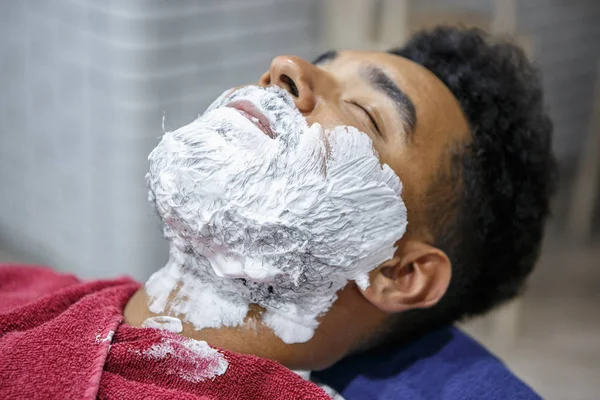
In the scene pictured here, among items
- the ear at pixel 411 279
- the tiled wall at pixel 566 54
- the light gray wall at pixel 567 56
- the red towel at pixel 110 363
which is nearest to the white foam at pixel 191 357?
the red towel at pixel 110 363

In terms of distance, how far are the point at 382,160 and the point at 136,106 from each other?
3.26ft

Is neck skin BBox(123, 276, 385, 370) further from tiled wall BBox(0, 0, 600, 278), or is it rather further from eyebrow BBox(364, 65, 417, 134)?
tiled wall BBox(0, 0, 600, 278)

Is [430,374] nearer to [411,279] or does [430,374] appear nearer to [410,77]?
[411,279]

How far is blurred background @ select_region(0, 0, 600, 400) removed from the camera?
1.78m

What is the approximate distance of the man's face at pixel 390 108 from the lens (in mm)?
953

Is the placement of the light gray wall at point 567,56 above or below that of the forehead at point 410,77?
below

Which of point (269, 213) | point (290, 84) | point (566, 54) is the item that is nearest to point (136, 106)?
point (290, 84)

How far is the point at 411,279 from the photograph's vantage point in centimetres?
102

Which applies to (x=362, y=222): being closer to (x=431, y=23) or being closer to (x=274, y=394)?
(x=274, y=394)

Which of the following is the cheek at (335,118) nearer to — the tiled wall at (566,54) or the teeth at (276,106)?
the teeth at (276,106)

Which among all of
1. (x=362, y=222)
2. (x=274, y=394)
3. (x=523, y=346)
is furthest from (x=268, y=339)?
(x=523, y=346)

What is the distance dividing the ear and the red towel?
0.17 m

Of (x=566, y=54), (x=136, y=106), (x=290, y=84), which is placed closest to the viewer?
(x=290, y=84)

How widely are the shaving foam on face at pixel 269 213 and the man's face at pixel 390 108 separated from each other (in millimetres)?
26
